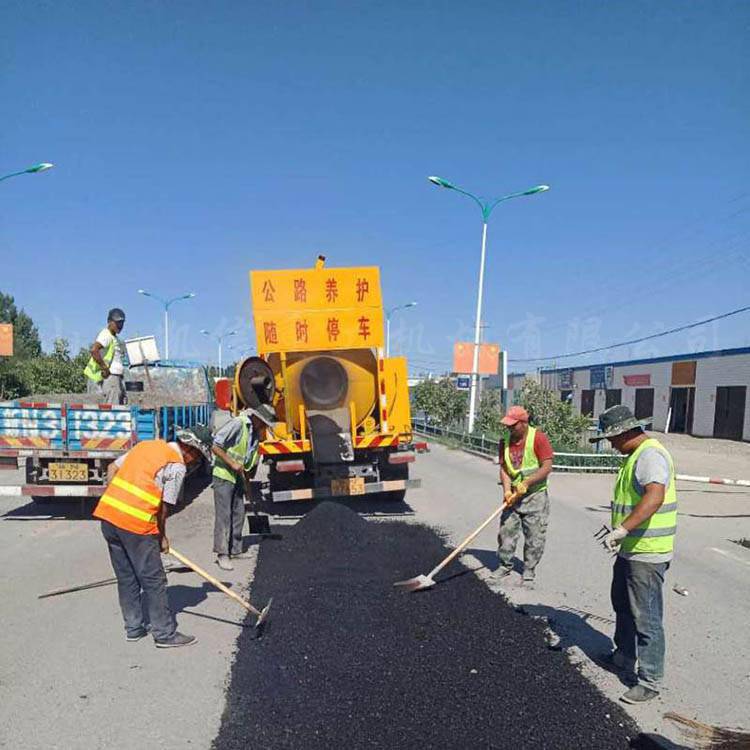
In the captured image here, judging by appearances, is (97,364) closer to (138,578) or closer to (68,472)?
(68,472)

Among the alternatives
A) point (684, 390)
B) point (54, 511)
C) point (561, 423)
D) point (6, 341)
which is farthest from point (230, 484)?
point (684, 390)

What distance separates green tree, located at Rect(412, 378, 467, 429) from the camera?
24328mm

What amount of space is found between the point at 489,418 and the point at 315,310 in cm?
1199

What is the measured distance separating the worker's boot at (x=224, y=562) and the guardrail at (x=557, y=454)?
4901 millimetres

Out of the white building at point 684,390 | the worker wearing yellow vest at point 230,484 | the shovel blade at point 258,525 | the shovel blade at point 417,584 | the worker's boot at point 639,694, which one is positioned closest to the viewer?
the worker's boot at point 639,694

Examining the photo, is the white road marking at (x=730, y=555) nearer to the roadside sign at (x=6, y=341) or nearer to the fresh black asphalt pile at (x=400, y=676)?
the fresh black asphalt pile at (x=400, y=676)

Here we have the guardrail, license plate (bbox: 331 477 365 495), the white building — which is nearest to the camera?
license plate (bbox: 331 477 365 495)

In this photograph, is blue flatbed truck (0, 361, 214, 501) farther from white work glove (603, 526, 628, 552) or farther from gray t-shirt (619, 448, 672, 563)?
gray t-shirt (619, 448, 672, 563)

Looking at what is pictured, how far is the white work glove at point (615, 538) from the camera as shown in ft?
11.4

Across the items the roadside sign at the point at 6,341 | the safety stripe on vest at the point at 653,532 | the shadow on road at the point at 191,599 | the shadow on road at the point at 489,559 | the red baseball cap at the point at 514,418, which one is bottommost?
the shadow on road at the point at 191,599

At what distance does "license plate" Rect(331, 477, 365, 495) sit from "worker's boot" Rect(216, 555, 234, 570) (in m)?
2.10

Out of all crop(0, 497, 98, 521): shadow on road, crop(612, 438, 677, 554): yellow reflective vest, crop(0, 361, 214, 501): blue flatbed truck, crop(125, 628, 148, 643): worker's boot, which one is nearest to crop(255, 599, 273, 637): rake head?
crop(125, 628, 148, 643): worker's boot

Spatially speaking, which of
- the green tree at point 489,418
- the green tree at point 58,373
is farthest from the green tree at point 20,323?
the green tree at point 489,418

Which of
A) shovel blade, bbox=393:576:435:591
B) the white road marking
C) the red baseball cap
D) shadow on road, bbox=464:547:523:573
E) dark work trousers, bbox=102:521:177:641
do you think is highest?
the red baseball cap
